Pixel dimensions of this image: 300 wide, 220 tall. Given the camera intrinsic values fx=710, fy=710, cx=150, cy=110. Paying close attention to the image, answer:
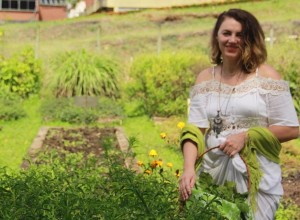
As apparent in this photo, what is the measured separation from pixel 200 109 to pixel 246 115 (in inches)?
Result: 10.5

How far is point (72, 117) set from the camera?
12.3 metres

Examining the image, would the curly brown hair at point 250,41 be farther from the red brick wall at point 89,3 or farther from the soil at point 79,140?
the red brick wall at point 89,3

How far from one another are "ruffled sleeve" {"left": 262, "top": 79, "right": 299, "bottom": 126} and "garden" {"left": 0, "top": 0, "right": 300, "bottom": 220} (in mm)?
446

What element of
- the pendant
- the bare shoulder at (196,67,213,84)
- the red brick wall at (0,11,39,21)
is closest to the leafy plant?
the bare shoulder at (196,67,213,84)

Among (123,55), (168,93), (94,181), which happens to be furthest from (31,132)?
(123,55)

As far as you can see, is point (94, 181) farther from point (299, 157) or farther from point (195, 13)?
point (195, 13)

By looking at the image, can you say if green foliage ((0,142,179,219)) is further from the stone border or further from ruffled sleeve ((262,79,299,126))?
the stone border

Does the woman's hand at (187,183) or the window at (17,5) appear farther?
the window at (17,5)

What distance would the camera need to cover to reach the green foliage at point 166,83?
41.2ft

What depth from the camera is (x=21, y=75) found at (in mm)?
14781

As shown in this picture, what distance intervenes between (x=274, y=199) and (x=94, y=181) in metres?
1.42

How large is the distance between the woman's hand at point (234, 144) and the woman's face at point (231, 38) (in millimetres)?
396

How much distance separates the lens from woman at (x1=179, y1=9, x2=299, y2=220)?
3.47m

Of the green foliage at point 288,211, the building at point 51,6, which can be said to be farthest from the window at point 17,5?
the green foliage at point 288,211
